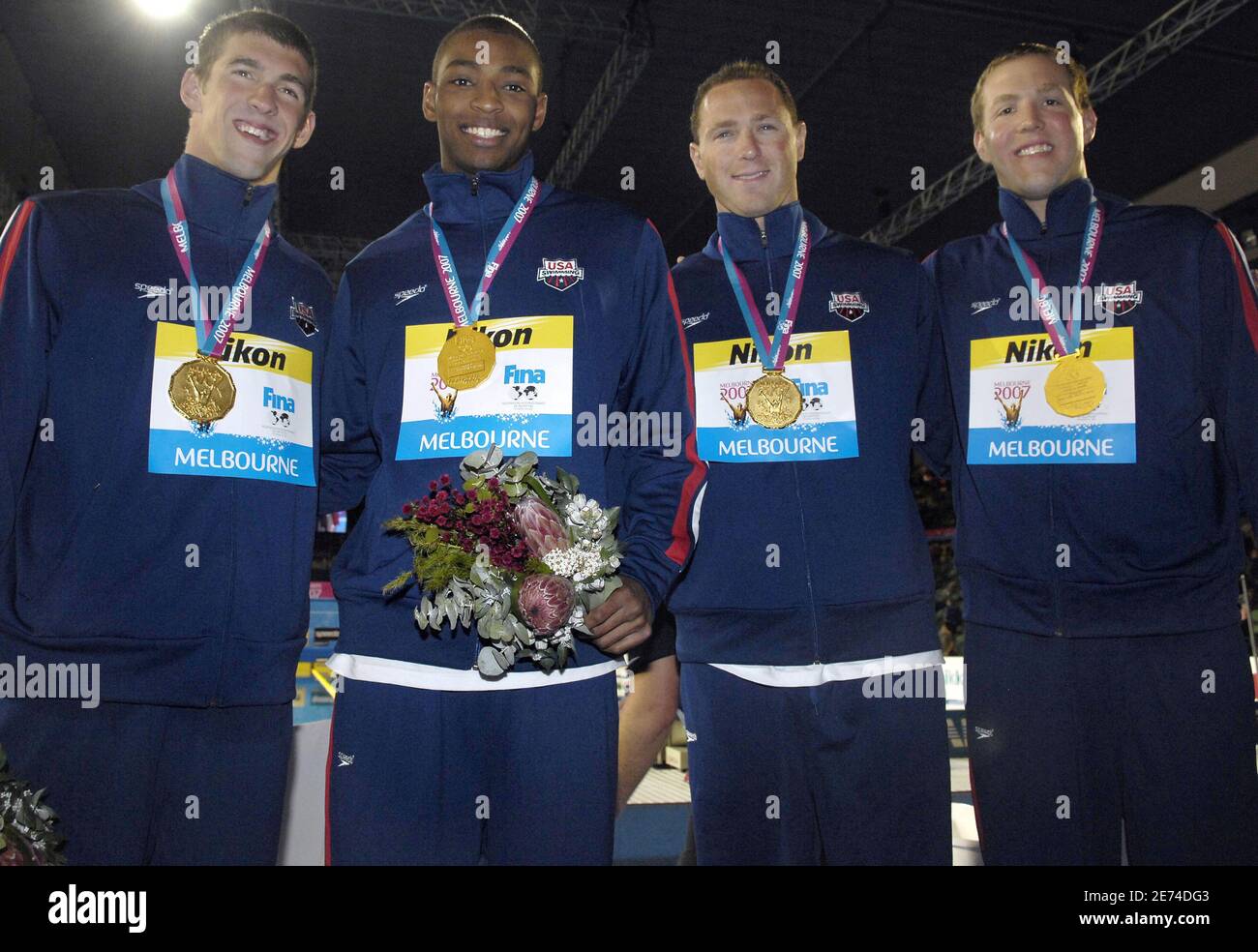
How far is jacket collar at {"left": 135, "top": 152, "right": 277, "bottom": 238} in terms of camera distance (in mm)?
2488

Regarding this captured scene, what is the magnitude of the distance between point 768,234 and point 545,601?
4.97 feet

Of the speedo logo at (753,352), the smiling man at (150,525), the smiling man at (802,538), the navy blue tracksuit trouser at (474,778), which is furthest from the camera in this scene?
the speedo logo at (753,352)

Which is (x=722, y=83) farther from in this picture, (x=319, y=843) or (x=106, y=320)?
(x=319, y=843)

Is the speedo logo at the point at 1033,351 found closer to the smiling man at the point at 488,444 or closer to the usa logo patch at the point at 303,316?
the smiling man at the point at 488,444

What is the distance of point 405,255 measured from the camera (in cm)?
241

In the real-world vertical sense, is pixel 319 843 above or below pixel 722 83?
below

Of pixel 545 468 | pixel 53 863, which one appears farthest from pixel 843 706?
pixel 53 863

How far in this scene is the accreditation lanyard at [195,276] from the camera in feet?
7.71

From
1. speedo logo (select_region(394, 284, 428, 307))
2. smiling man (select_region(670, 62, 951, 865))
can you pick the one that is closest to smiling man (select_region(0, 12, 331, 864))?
speedo logo (select_region(394, 284, 428, 307))

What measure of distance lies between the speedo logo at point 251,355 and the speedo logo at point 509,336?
44 centimetres

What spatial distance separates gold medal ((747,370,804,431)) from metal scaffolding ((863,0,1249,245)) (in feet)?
15.1

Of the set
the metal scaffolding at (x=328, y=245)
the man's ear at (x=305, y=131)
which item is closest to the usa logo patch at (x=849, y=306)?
the man's ear at (x=305, y=131)

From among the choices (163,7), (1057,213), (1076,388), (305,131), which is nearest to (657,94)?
(163,7)

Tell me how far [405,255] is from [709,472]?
938 mm
